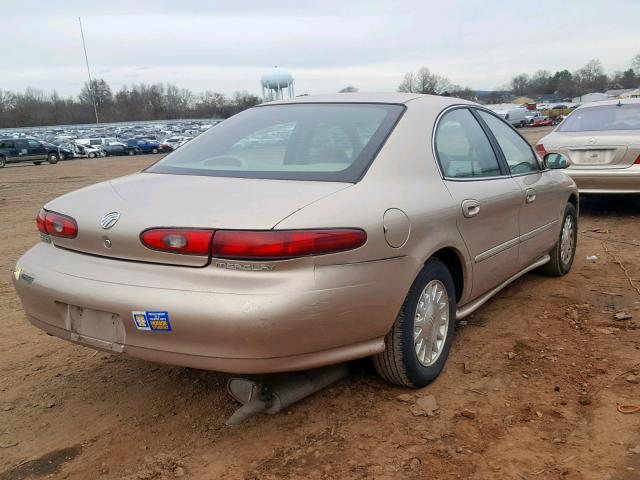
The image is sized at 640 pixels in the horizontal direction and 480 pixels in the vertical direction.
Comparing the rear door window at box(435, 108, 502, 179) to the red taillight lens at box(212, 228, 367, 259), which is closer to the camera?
the red taillight lens at box(212, 228, 367, 259)

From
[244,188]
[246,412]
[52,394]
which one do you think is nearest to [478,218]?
[244,188]

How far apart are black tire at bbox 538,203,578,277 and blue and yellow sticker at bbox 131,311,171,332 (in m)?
3.60

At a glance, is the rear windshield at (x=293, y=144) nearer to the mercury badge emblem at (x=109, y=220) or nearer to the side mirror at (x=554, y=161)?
the mercury badge emblem at (x=109, y=220)

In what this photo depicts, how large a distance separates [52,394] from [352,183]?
2061 millimetres

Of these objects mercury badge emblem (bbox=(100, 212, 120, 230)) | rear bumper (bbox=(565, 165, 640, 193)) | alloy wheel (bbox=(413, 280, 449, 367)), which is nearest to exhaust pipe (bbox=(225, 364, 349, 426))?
alloy wheel (bbox=(413, 280, 449, 367))

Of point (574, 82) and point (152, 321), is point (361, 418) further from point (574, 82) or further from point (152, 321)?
point (574, 82)

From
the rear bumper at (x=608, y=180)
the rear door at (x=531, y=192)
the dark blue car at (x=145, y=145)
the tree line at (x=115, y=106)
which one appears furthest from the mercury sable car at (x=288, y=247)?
the tree line at (x=115, y=106)

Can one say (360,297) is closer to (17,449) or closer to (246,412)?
(246,412)

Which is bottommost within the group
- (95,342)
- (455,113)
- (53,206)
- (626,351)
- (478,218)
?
(626,351)

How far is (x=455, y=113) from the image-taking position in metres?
3.81

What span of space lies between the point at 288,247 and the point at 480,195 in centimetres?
161

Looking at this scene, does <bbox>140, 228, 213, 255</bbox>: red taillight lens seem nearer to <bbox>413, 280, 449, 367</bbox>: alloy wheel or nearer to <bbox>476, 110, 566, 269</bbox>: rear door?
<bbox>413, 280, 449, 367</bbox>: alloy wheel

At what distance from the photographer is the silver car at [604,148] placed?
737 centimetres

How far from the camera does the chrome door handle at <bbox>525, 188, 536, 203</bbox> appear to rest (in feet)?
13.8
